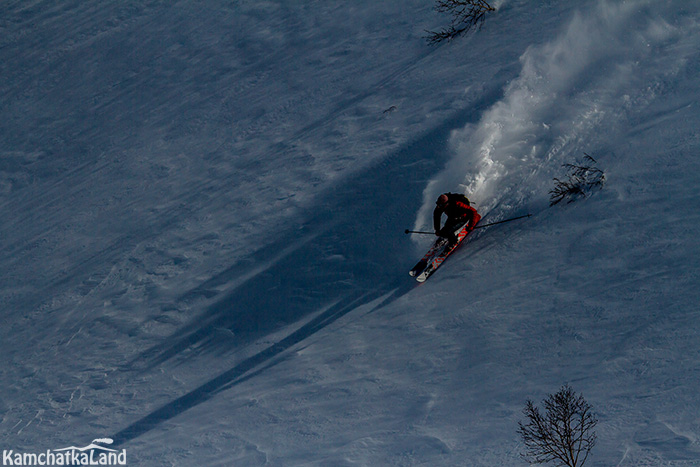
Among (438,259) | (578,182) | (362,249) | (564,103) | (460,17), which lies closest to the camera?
(578,182)

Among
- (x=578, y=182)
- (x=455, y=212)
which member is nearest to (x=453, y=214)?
(x=455, y=212)

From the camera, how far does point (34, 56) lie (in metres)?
21.1

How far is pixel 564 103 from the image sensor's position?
47.6 feet

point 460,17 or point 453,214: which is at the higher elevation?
point 460,17

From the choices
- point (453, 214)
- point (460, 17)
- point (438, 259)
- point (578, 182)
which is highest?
point (460, 17)

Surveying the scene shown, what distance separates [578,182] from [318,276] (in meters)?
5.79

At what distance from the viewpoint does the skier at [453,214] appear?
13281mm

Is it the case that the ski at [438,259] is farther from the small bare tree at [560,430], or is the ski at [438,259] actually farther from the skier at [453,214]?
the small bare tree at [560,430]

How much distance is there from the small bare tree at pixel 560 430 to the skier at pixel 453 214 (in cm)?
362

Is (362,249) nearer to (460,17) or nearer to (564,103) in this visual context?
(564,103)

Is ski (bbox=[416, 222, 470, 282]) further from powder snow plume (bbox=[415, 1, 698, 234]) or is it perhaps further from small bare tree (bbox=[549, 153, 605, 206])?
small bare tree (bbox=[549, 153, 605, 206])

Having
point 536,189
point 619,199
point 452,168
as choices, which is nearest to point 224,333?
point 452,168

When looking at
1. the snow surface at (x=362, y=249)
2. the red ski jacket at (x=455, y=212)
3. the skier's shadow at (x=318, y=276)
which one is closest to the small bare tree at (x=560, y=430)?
the snow surface at (x=362, y=249)

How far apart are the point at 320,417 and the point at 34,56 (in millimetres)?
15454
